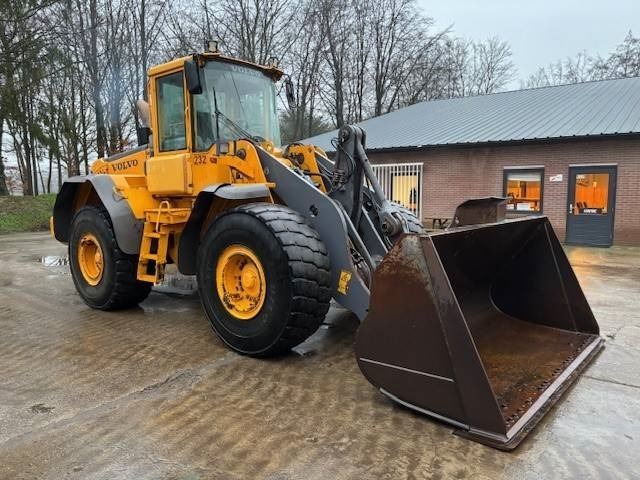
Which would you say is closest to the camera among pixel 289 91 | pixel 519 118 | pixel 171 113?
pixel 171 113

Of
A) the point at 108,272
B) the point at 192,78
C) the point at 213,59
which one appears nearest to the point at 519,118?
the point at 213,59

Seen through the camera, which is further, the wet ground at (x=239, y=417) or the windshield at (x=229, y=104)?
the windshield at (x=229, y=104)

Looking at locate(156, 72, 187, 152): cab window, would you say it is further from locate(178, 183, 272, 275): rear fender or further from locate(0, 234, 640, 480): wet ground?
locate(0, 234, 640, 480): wet ground

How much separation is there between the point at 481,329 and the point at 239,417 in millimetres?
2110

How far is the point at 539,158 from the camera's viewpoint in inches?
551

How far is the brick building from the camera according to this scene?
42.8 feet

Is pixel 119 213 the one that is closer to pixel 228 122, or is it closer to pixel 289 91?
pixel 228 122

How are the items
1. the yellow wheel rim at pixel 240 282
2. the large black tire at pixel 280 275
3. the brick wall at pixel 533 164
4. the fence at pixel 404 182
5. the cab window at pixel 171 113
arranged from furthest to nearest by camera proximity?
the fence at pixel 404 182, the brick wall at pixel 533 164, the cab window at pixel 171 113, the yellow wheel rim at pixel 240 282, the large black tire at pixel 280 275

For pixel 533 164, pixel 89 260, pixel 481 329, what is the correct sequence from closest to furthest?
pixel 481 329
pixel 89 260
pixel 533 164

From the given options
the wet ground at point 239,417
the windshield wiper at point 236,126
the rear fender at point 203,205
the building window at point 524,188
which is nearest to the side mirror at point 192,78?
the windshield wiper at point 236,126

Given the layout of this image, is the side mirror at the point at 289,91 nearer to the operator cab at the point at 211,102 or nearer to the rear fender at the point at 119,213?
the operator cab at the point at 211,102

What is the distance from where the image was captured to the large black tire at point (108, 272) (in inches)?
211

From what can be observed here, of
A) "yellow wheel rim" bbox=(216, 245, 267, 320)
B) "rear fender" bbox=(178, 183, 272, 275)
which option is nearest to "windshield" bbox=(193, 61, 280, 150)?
"rear fender" bbox=(178, 183, 272, 275)

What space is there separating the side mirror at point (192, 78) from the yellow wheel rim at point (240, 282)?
1.46 metres
